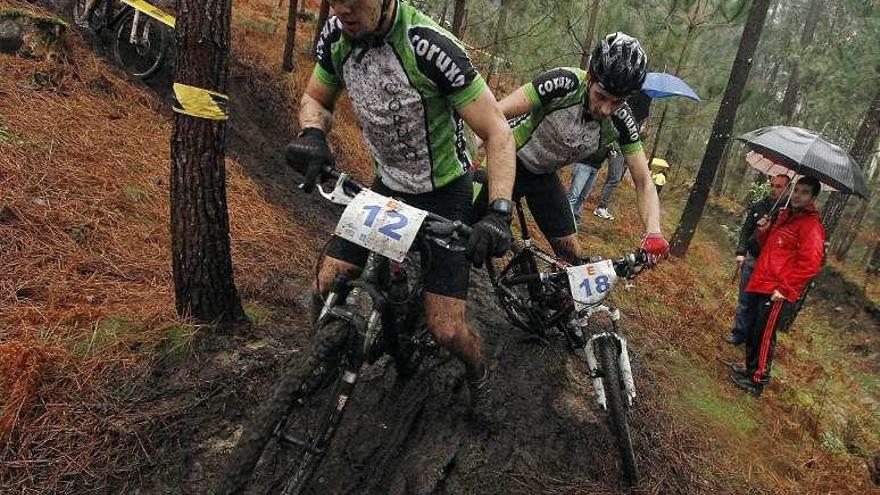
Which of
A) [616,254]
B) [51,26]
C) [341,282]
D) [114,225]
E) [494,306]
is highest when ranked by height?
[51,26]

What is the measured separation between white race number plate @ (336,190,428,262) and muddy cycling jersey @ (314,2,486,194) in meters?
0.56

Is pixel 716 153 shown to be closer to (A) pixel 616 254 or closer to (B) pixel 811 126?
(A) pixel 616 254

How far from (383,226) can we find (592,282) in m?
1.67

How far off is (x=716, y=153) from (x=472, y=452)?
28.9 feet

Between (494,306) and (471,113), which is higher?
(471,113)

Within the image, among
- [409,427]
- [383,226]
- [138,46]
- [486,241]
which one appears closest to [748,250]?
[409,427]

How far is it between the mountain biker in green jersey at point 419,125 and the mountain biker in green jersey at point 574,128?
1.01 meters

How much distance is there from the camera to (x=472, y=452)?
3.13 m

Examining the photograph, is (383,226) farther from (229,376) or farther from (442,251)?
(229,376)

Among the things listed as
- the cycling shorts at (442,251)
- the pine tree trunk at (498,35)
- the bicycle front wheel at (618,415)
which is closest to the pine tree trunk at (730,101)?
the pine tree trunk at (498,35)

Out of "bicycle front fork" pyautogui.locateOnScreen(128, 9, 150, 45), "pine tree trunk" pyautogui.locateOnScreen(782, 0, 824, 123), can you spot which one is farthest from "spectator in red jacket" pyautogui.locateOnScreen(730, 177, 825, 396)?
"pine tree trunk" pyautogui.locateOnScreen(782, 0, 824, 123)

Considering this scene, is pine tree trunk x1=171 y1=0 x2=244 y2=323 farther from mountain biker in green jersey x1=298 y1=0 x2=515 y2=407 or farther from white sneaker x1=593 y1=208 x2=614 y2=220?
white sneaker x1=593 y1=208 x2=614 y2=220

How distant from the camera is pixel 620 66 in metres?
3.33

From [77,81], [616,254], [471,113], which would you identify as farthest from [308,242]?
[616,254]
